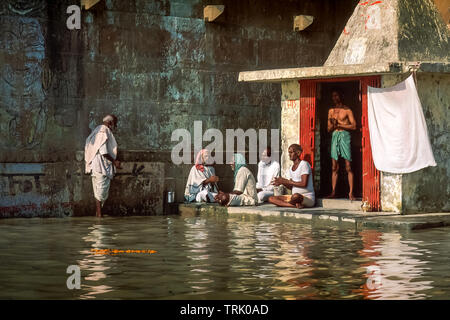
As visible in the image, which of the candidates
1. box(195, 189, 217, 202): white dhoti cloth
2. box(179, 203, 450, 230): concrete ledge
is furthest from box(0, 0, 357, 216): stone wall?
box(179, 203, 450, 230): concrete ledge

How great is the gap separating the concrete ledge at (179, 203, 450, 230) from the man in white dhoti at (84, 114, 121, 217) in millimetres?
1784

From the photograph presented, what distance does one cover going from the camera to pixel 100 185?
15.4 m

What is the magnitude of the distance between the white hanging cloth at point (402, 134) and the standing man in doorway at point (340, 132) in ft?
3.19

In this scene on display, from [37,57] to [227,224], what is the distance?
14.6 feet

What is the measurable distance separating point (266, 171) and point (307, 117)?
168 centimetres

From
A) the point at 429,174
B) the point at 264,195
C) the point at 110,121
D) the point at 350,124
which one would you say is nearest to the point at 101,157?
the point at 110,121

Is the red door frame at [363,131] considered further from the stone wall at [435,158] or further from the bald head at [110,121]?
the bald head at [110,121]

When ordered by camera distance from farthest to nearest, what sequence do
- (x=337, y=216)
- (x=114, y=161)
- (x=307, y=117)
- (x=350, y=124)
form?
(x=307, y=117) < (x=114, y=161) < (x=350, y=124) < (x=337, y=216)

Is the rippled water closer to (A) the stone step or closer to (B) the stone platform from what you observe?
(B) the stone platform

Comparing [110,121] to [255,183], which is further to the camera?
[255,183]

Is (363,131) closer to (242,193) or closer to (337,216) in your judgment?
(337,216)

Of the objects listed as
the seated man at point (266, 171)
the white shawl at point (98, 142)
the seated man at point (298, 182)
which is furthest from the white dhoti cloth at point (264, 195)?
the white shawl at point (98, 142)

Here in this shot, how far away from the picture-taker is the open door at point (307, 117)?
1548 cm
